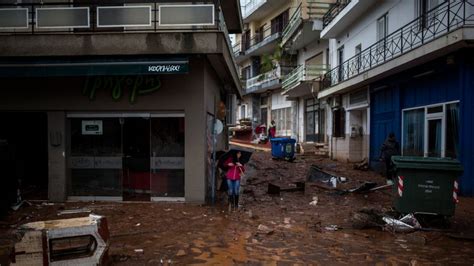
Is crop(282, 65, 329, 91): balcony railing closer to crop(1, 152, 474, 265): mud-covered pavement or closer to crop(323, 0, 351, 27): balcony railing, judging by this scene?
crop(323, 0, 351, 27): balcony railing

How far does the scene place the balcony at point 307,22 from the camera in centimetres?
2889

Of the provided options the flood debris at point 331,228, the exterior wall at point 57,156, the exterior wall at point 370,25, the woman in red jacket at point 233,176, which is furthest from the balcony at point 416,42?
the exterior wall at point 57,156

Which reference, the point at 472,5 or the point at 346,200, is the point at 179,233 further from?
the point at 472,5

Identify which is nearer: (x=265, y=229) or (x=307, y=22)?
(x=265, y=229)

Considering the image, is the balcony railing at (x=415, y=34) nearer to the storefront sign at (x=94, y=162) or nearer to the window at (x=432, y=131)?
the window at (x=432, y=131)

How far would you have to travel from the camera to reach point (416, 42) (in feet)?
49.9

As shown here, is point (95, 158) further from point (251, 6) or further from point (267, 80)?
point (251, 6)

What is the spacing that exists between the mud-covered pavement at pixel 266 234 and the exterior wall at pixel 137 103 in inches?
35.3

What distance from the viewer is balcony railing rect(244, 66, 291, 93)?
37.8 m

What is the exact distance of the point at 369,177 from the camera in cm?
1725

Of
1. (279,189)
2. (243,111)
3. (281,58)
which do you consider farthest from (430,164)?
(243,111)

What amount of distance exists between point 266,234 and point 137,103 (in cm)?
513

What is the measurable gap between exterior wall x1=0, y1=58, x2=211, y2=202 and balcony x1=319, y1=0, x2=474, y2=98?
669cm

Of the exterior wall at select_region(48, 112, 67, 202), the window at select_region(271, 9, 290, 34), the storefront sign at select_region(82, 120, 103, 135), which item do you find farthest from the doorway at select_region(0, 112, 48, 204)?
the window at select_region(271, 9, 290, 34)
